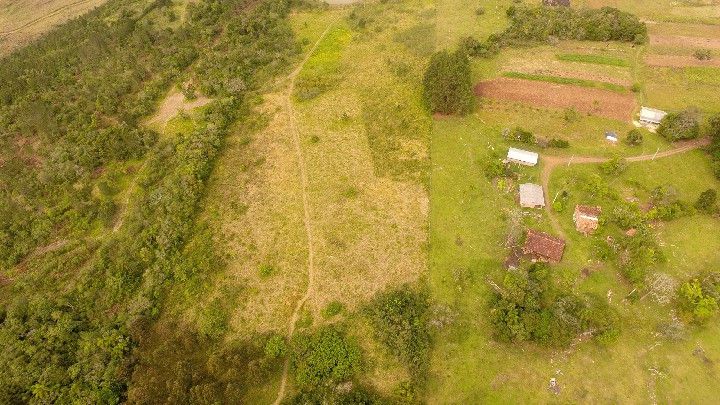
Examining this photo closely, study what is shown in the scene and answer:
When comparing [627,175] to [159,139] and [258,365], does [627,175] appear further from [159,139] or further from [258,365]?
[159,139]

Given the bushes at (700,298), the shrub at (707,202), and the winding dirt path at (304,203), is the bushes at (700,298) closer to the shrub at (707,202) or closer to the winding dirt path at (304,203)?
the shrub at (707,202)

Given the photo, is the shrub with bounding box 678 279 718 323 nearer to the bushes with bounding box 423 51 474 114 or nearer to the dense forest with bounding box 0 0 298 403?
the bushes with bounding box 423 51 474 114

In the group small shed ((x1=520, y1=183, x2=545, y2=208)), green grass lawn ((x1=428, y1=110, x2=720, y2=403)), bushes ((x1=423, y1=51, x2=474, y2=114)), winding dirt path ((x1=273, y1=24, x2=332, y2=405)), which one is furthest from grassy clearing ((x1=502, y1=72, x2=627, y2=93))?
winding dirt path ((x1=273, y1=24, x2=332, y2=405))

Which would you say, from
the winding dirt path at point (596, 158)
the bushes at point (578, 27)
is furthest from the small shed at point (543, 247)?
the bushes at point (578, 27)

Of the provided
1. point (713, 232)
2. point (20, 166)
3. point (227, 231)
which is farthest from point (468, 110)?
point (20, 166)

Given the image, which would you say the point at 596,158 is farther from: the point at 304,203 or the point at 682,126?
the point at 304,203

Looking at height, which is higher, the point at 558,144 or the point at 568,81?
the point at 568,81

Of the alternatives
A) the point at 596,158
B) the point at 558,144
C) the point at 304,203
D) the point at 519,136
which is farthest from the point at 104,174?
the point at 596,158
